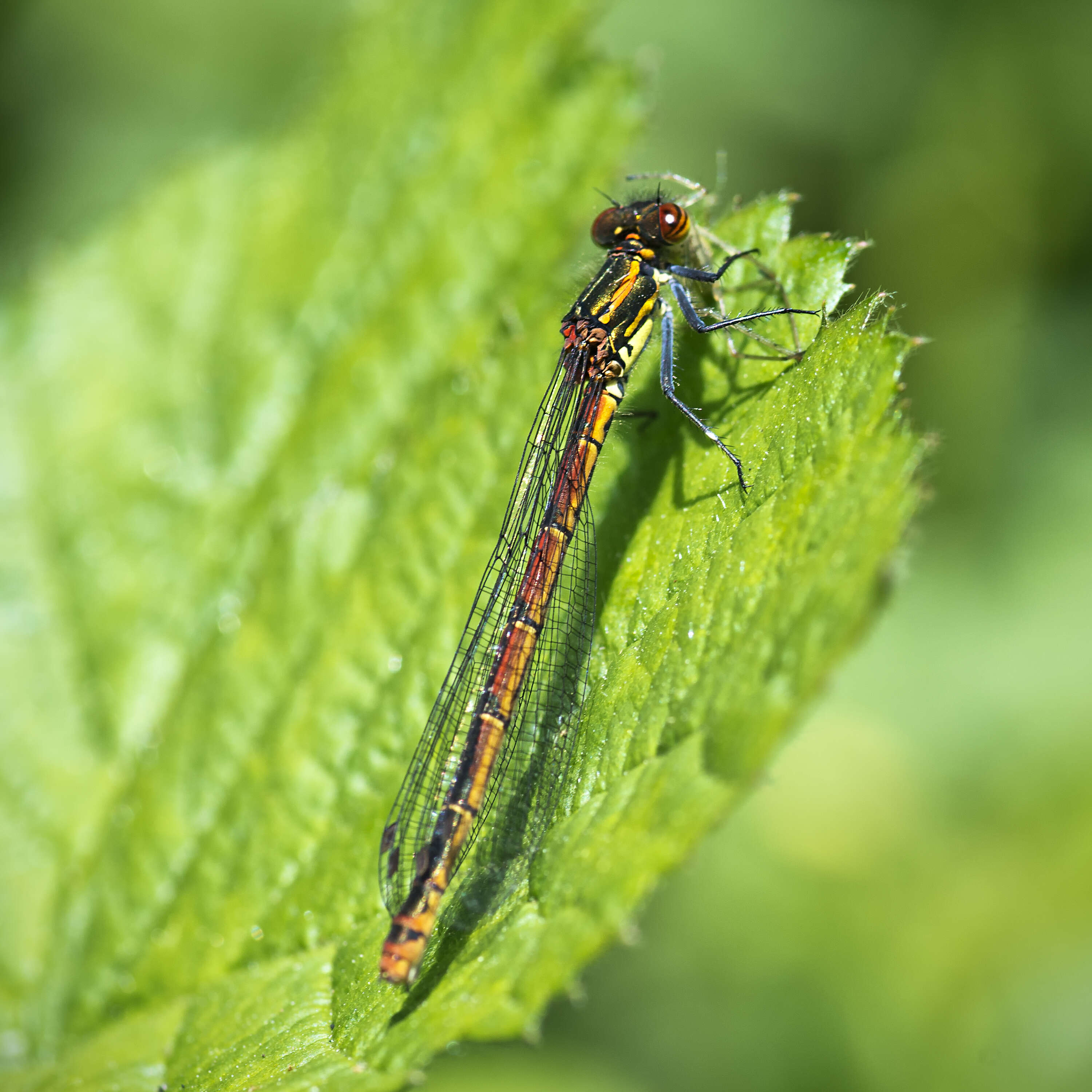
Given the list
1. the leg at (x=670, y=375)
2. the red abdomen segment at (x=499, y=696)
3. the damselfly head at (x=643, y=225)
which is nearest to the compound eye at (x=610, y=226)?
the damselfly head at (x=643, y=225)

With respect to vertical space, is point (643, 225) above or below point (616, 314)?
above

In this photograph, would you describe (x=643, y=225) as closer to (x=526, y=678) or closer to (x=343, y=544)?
(x=343, y=544)

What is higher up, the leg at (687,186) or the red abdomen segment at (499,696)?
the leg at (687,186)

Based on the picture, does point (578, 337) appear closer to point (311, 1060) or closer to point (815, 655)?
point (815, 655)

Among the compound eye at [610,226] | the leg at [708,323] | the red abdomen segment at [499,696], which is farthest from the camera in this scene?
the compound eye at [610,226]

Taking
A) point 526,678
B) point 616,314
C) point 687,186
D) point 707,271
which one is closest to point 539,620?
point 526,678

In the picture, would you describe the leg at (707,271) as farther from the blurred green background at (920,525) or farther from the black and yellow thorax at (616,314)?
the blurred green background at (920,525)
